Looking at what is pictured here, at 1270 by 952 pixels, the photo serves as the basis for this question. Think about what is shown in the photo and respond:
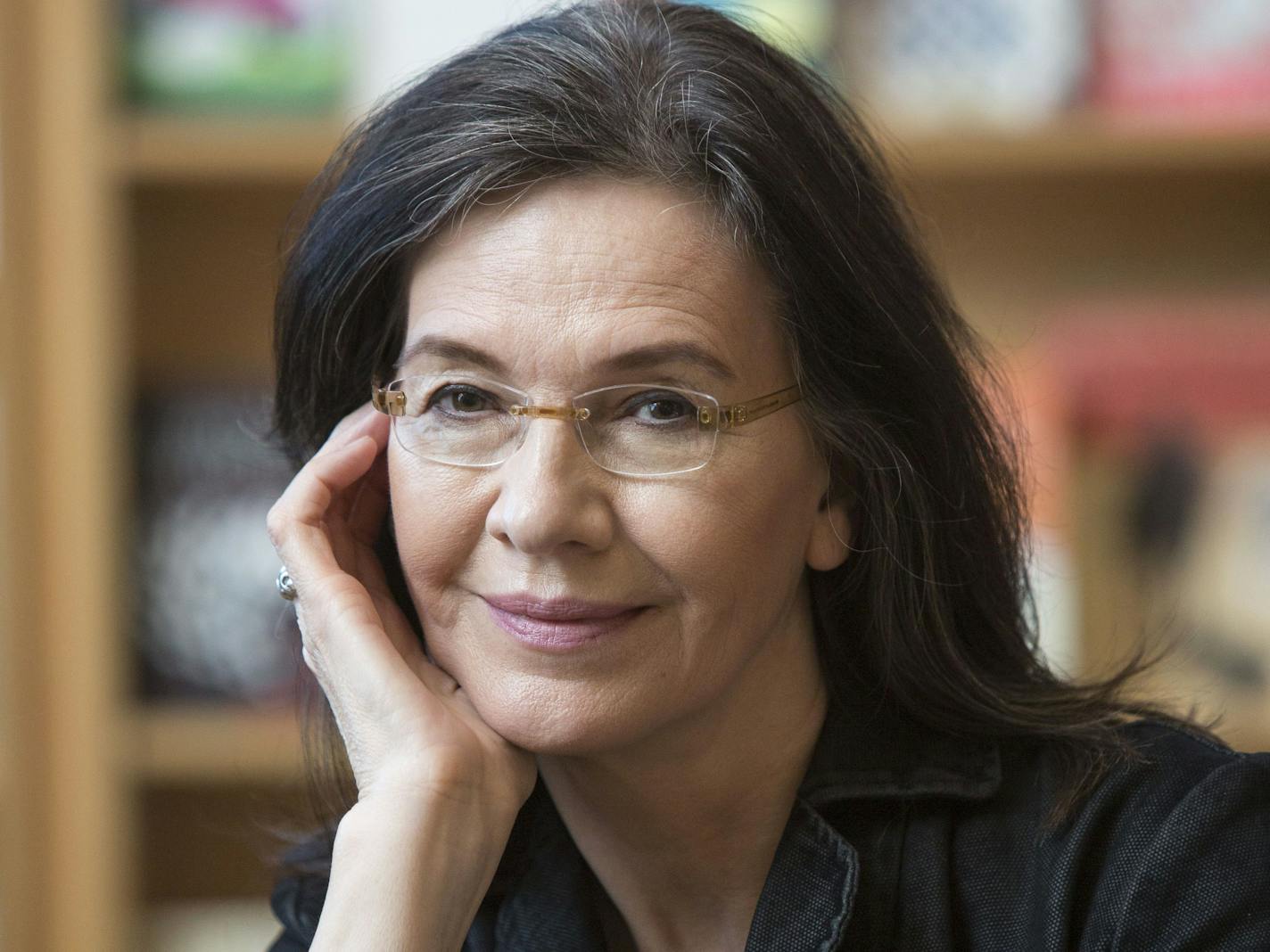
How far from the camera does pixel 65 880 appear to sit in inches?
84.8

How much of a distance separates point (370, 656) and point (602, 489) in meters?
0.27

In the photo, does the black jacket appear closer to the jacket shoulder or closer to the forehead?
the jacket shoulder

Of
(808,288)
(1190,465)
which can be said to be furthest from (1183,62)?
(808,288)

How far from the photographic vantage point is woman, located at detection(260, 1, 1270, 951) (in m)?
1.21

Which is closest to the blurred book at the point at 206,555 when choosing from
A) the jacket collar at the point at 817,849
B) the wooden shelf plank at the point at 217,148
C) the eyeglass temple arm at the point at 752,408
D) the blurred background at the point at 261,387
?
the blurred background at the point at 261,387

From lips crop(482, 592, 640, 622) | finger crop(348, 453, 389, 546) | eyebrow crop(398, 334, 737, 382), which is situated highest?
eyebrow crop(398, 334, 737, 382)

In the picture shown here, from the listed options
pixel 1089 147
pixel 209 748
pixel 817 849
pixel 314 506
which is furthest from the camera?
pixel 209 748

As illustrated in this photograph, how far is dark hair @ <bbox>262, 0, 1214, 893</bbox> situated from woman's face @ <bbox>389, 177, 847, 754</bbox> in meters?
0.04

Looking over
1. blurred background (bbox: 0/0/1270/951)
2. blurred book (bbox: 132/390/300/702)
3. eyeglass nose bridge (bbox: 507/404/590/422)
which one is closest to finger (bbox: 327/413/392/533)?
eyeglass nose bridge (bbox: 507/404/590/422)

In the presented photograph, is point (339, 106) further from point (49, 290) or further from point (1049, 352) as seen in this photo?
point (1049, 352)

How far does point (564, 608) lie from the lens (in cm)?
120

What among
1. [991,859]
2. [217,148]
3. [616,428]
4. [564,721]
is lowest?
[991,859]

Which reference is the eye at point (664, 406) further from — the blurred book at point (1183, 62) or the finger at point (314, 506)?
the blurred book at point (1183, 62)

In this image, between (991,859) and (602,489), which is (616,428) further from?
(991,859)
